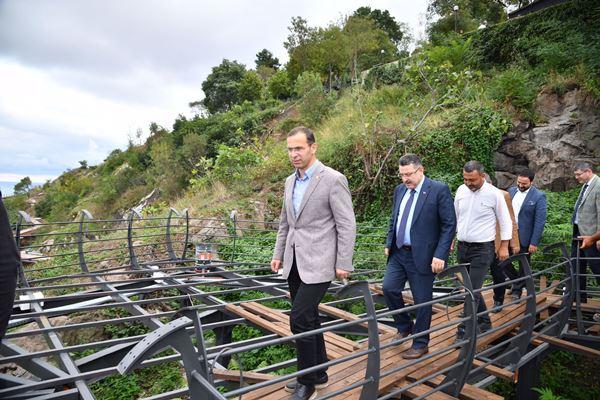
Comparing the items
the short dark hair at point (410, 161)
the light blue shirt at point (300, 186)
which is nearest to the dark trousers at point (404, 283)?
the short dark hair at point (410, 161)

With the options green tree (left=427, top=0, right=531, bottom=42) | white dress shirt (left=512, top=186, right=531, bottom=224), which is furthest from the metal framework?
green tree (left=427, top=0, right=531, bottom=42)

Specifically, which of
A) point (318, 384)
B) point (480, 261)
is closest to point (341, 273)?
point (318, 384)

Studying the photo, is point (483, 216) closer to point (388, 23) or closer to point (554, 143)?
point (554, 143)

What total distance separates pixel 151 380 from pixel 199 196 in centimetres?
679

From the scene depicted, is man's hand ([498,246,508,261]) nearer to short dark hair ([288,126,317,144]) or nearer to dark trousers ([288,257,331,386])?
dark trousers ([288,257,331,386])

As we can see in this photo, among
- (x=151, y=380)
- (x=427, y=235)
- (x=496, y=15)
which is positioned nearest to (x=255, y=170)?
(x=151, y=380)

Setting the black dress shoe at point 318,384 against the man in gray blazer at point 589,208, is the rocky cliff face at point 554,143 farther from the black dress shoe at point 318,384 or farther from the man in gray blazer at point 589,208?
the black dress shoe at point 318,384

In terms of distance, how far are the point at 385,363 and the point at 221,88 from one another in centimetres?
3250

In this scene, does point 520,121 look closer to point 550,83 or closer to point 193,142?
point 550,83

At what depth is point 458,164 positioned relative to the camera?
10.2 metres

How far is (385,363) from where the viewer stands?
3.08m

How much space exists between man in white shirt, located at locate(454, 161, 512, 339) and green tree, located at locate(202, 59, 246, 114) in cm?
2982

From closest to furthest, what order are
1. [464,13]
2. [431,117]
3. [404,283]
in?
[404,283], [431,117], [464,13]

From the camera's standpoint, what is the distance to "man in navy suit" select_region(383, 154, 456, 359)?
325 centimetres
